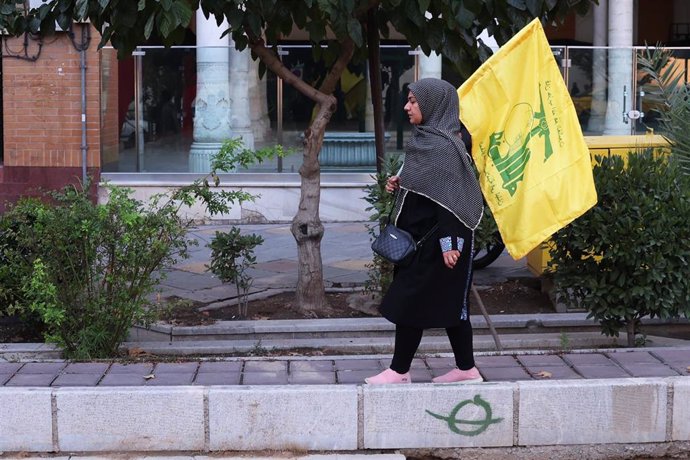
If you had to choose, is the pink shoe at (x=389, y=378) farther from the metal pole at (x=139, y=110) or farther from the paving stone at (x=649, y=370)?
the metal pole at (x=139, y=110)

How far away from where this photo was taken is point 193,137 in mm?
13406

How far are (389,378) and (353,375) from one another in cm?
38

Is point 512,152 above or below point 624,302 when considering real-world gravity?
above

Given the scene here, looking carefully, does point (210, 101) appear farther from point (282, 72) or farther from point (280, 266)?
point (282, 72)

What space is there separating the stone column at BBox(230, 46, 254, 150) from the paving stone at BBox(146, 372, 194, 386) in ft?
25.0

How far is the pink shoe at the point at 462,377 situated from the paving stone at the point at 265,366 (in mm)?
927

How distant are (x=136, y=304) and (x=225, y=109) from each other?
7.25m

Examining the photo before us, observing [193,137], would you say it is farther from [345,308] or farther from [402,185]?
[402,185]

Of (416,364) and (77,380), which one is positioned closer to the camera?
(77,380)

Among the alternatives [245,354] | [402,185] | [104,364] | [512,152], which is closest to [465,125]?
[512,152]

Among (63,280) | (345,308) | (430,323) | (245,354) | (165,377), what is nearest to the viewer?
(430,323)

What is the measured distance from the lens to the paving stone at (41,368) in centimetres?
610

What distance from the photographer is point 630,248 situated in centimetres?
642

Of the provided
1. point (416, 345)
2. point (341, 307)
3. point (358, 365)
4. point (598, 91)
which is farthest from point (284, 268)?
point (598, 91)
